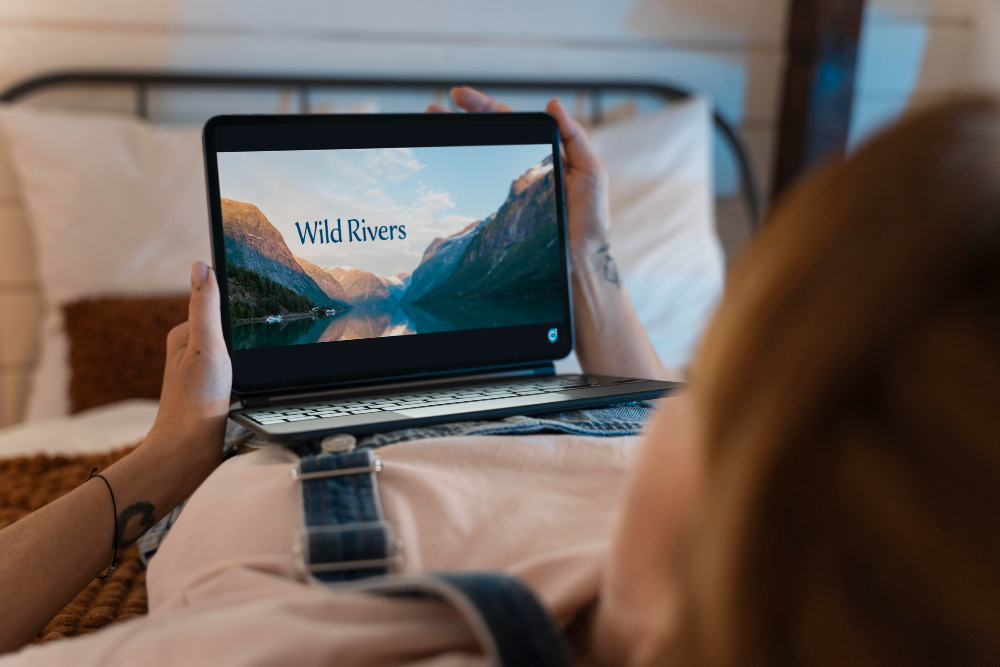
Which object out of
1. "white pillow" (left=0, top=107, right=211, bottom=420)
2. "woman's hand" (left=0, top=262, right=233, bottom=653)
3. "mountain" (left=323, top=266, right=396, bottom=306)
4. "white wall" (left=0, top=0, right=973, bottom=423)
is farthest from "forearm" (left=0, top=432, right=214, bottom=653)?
"white wall" (left=0, top=0, right=973, bottom=423)

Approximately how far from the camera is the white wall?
155 centimetres

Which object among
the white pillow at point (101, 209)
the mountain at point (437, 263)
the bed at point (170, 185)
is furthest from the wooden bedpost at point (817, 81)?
the mountain at point (437, 263)

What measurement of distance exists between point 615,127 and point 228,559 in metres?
1.46

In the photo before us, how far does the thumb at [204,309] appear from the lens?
2.15ft

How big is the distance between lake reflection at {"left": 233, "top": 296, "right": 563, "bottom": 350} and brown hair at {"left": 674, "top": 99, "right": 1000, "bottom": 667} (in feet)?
1.83

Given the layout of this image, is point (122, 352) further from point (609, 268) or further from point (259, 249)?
point (609, 268)

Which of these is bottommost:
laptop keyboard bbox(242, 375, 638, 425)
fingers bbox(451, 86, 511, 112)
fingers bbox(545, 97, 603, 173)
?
laptop keyboard bbox(242, 375, 638, 425)

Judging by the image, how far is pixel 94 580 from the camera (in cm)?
65

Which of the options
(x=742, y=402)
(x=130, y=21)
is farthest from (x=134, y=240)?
(x=742, y=402)

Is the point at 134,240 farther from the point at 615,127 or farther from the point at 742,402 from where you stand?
the point at 742,402

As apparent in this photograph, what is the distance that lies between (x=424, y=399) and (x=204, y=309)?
22 centimetres

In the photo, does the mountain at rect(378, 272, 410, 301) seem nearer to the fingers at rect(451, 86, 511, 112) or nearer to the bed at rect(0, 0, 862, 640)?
the fingers at rect(451, 86, 511, 112)

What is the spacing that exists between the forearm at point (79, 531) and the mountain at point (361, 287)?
0.22 meters

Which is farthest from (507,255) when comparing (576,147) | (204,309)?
(204,309)
